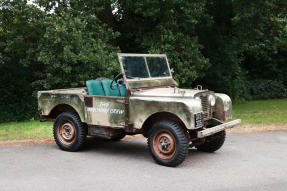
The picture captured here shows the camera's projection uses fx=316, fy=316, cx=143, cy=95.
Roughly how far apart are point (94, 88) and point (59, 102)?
844mm

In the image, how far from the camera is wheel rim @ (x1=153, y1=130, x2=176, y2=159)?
5.73m

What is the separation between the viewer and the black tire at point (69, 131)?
22.2ft

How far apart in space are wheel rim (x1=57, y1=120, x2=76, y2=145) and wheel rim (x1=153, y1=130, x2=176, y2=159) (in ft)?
6.58

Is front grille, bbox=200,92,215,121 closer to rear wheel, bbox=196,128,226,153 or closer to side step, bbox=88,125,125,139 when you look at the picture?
rear wheel, bbox=196,128,226,153

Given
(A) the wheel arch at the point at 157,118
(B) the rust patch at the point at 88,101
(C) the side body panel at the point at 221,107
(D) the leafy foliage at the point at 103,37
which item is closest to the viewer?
(A) the wheel arch at the point at 157,118

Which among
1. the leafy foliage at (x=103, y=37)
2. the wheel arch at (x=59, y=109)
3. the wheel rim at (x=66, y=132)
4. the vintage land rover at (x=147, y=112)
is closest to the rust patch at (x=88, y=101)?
the vintage land rover at (x=147, y=112)

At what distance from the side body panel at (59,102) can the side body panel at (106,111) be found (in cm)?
18

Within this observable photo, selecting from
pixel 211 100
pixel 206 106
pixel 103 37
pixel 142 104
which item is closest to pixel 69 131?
pixel 142 104

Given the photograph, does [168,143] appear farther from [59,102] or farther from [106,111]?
[59,102]

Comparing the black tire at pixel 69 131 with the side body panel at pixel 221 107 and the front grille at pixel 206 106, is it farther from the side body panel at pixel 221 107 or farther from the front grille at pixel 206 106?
the side body panel at pixel 221 107

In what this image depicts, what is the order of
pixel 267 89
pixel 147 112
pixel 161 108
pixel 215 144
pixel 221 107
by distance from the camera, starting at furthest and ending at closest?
pixel 267 89
pixel 215 144
pixel 221 107
pixel 147 112
pixel 161 108

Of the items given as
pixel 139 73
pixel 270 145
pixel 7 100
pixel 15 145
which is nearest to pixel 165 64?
pixel 139 73

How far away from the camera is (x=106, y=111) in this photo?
6410 mm

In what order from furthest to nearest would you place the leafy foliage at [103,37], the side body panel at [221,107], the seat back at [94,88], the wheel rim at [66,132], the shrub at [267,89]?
the shrub at [267,89], the leafy foliage at [103,37], the seat back at [94,88], the wheel rim at [66,132], the side body panel at [221,107]
